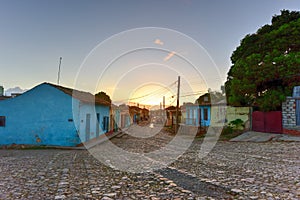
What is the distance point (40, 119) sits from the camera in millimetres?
15539

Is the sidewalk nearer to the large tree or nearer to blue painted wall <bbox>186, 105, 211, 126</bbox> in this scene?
the large tree

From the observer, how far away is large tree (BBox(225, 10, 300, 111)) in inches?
640

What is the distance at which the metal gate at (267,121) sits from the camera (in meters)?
16.6

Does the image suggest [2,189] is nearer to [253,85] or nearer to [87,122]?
[87,122]

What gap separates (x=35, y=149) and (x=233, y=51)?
1845 cm

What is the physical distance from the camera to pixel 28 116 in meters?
15.6

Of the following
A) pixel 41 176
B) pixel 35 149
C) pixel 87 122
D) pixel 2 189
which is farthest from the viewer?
pixel 87 122

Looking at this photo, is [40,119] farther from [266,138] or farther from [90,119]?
[266,138]

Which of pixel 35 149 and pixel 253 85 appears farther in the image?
pixel 253 85

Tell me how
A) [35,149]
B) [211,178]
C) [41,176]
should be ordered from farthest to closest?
[35,149] → [41,176] → [211,178]

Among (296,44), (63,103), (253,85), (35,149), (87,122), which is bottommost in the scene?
(35,149)

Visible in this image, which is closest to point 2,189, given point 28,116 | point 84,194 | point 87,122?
point 84,194

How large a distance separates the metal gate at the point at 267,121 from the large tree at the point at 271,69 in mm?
540

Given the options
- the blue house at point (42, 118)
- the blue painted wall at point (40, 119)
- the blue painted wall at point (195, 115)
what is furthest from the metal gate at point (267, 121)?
the blue painted wall at point (40, 119)
